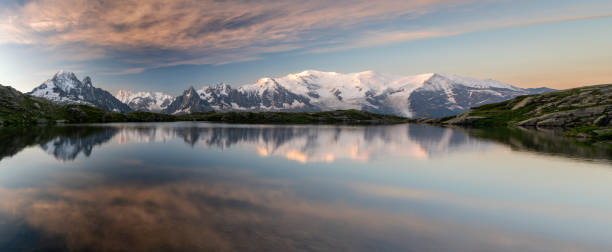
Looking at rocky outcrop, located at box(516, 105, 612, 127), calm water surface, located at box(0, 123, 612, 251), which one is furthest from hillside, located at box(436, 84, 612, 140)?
calm water surface, located at box(0, 123, 612, 251)

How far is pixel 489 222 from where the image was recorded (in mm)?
18672

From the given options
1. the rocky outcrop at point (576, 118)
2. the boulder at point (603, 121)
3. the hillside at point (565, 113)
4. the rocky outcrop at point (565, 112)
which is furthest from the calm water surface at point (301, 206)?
the rocky outcrop at point (565, 112)

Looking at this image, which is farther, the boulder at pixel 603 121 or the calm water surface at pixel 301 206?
the boulder at pixel 603 121

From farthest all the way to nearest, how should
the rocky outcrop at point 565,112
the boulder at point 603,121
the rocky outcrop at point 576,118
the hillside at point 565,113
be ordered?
the rocky outcrop at point 565,112 < the hillside at point 565,113 < the rocky outcrop at point 576,118 < the boulder at point 603,121

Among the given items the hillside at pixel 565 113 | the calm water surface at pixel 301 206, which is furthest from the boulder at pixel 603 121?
the calm water surface at pixel 301 206

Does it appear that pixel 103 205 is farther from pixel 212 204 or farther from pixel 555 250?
pixel 555 250

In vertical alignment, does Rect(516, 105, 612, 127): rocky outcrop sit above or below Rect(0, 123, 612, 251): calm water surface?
above

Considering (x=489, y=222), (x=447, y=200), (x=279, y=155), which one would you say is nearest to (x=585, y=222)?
(x=489, y=222)

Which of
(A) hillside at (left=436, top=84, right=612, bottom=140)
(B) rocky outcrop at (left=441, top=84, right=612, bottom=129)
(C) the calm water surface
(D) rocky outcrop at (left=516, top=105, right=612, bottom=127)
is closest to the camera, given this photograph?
(C) the calm water surface

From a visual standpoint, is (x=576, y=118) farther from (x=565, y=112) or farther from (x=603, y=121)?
(x=603, y=121)

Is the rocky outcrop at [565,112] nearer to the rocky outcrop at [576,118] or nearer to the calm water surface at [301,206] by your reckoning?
the rocky outcrop at [576,118]

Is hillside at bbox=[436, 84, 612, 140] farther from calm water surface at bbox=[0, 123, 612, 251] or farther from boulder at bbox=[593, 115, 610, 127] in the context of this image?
calm water surface at bbox=[0, 123, 612, 251]

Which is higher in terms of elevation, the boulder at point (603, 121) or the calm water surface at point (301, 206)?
the boulder at point (603, 121)

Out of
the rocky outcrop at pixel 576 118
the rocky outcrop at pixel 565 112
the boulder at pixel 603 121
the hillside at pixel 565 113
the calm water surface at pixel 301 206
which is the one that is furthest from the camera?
the rocky outcrop at pixel 565 112
